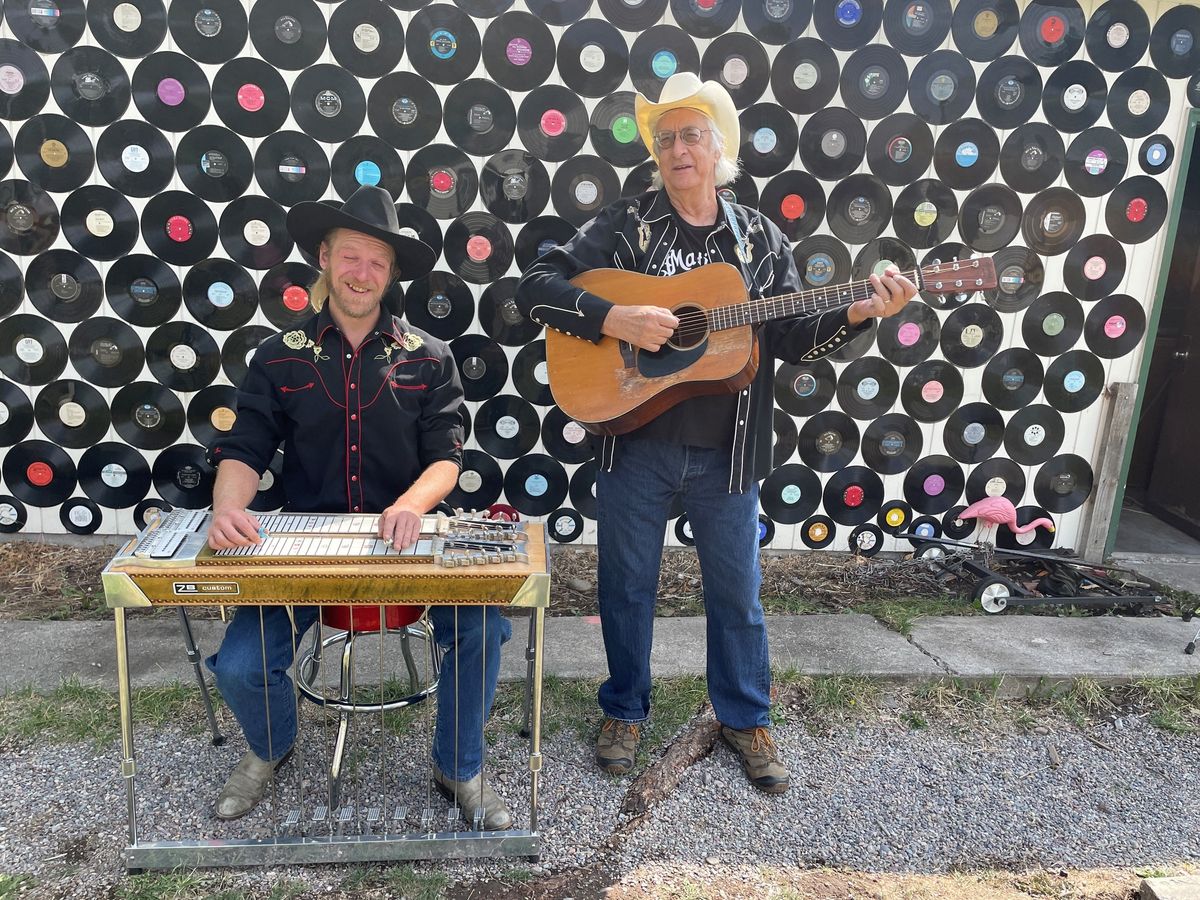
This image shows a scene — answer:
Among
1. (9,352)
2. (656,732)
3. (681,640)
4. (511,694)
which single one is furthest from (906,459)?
(9,352)

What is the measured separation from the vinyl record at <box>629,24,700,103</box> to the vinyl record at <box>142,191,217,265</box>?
2207 mm

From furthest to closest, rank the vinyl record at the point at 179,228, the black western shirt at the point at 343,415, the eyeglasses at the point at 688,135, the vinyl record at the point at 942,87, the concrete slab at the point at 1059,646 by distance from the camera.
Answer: the vinyl record at the point at 942,87 → the vinyl record at the point at 179,228 → the concrete slab at the point at 1059,646 → the black western shirt at the point at 343,415 → the eyeglasses at the point at 688,135

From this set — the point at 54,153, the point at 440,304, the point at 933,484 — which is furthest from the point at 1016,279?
the point at 54,153

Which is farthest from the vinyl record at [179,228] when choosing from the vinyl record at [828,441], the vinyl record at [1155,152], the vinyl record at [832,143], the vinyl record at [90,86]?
the vinyl record at [1155,152]

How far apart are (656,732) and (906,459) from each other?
2421 millimetres

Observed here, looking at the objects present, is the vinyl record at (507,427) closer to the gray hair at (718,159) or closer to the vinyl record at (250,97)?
the vinyl record at (250,97)

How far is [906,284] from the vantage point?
2266 mm

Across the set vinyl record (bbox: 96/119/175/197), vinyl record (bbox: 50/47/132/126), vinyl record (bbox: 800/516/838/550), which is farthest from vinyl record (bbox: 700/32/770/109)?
vinyl record (bbox: 50/47/132/126)

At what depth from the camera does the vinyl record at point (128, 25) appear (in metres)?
3.57

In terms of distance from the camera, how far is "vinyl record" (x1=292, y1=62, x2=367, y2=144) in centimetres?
368

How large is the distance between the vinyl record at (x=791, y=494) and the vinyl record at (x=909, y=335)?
0.80 metres

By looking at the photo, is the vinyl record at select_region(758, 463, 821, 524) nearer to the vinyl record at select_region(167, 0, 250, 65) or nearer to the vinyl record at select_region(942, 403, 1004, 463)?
the vinyl record at select_region(942, 403, 1004, 463)

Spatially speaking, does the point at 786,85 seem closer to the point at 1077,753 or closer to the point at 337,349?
the point at 337,349

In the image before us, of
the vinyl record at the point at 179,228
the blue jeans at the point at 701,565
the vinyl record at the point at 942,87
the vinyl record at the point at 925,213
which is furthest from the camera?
the vinyl record at the point at 925,213
